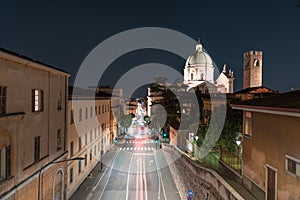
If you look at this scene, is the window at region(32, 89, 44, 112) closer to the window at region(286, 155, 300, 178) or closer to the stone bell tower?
the window at region(286, 155, 300, 178)

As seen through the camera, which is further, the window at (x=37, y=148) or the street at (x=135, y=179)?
the street at (x=135, y=179)

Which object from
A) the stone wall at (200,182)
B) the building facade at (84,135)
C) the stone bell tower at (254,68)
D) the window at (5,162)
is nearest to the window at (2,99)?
the window at (5,162)

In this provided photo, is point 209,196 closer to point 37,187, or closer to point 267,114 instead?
point 267,114

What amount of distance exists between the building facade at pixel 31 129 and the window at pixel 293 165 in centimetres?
1190

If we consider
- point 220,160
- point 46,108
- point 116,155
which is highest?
point 46,108

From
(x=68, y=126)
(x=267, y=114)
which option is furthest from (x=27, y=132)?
(x=267, y=114)

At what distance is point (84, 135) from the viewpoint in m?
28.4

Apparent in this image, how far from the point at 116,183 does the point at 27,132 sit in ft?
47.5

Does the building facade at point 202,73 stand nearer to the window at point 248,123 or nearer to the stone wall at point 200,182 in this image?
the stone wall at point 200,182

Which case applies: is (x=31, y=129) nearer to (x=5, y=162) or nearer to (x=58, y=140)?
(x=5, y=162)

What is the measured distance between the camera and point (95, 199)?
22.4 meters

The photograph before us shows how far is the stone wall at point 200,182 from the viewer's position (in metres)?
13.6

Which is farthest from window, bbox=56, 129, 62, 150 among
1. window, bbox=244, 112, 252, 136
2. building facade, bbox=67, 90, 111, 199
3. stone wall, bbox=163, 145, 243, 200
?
window, bbox=244, 112, 252, 136

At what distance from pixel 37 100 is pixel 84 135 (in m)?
12.7
